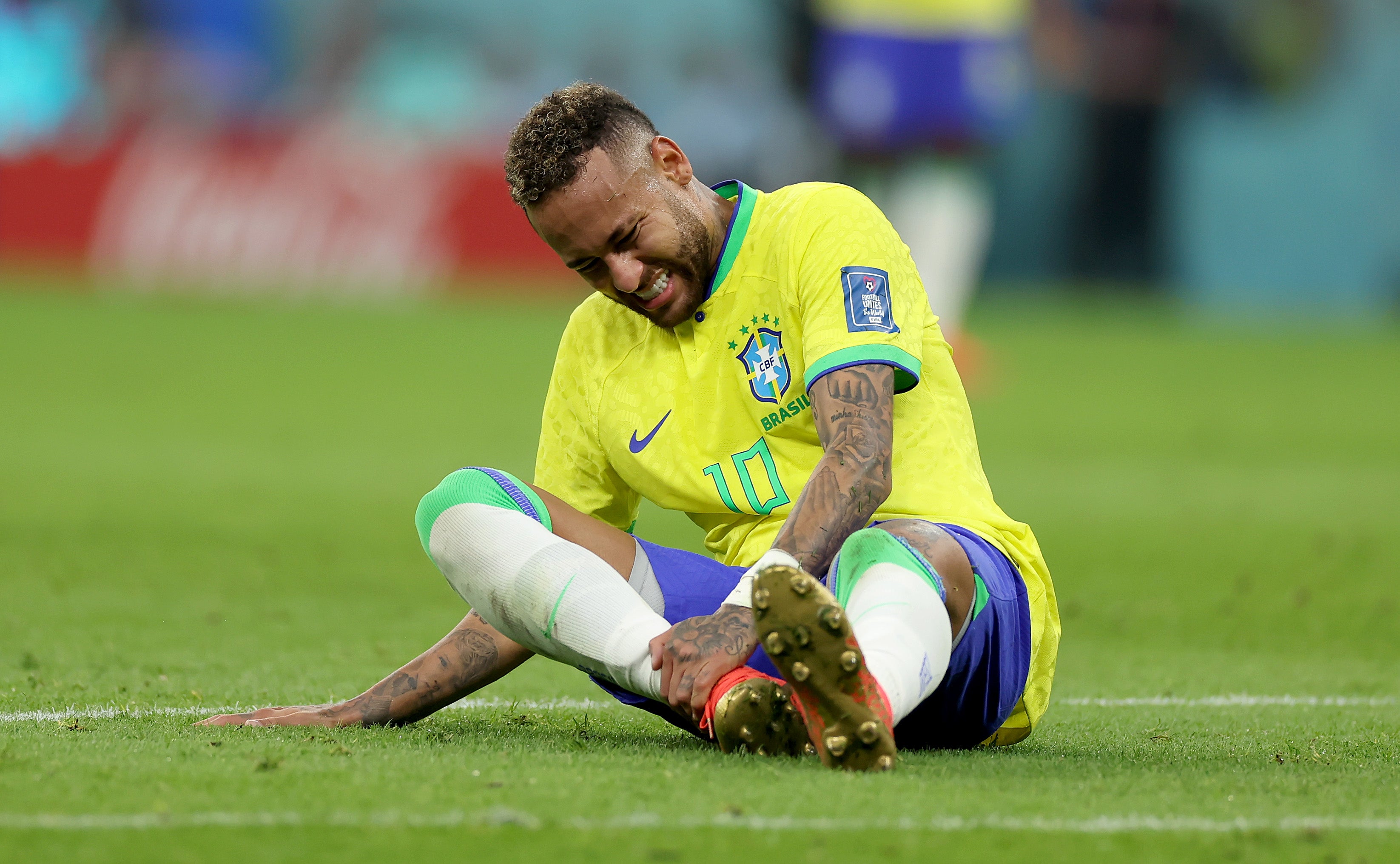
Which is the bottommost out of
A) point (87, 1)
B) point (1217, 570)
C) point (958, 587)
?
point (1217, 570)

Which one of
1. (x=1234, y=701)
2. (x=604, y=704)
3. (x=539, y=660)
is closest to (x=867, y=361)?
(x=604, y=704)

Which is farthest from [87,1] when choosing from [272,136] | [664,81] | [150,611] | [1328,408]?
[150,611]

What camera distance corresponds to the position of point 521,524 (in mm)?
2898

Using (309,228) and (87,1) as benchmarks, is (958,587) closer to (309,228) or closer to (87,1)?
(309,228)

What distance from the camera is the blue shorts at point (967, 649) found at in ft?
9.23

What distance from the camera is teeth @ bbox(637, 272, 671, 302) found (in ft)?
9.93

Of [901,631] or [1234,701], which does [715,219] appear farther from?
[1234,701]

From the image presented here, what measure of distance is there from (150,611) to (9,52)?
17.6m

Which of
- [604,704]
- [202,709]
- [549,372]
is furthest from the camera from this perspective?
[549,372]

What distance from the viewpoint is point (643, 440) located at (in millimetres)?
3135

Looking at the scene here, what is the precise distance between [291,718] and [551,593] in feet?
2.00

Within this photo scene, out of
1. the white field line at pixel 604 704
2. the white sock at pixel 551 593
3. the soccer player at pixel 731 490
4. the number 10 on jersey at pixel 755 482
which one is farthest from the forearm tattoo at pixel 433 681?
the number 10 on jersey at pixel 755 482

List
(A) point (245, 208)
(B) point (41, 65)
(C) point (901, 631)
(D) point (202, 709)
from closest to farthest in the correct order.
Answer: (C) point (901, 631) < (D) point (202, 709) < (A) point (245, 208) < (B) point (41, 65)

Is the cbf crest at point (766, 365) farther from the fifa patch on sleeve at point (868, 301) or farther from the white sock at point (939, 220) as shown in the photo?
the white sock at point (939, 220)
